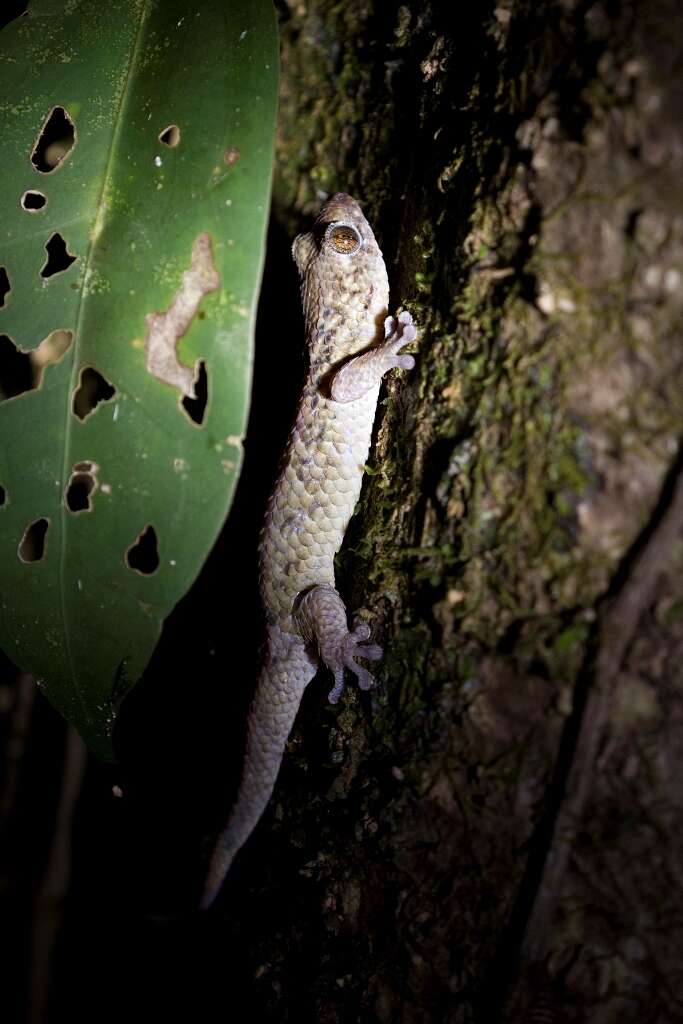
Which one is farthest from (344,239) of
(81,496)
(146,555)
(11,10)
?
(11,10)

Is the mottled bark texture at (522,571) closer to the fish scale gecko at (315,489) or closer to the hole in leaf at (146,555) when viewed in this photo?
the fish scale gecko at (315,489)

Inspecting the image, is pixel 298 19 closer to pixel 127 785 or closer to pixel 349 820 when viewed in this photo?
pixel 349 820

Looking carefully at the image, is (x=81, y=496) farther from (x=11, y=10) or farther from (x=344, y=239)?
(x=11, y=10)

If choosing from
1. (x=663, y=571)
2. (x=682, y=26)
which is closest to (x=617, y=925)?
(x=663, y=571)

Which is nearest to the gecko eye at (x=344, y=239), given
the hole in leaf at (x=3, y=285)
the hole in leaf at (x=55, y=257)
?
the hole in leaf at (x=55, y=257)

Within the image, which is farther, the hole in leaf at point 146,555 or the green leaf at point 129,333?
the hole in leaf at point 146,555

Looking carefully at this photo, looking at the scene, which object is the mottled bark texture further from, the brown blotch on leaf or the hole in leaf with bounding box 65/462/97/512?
the hole in leaf with bounding box 65/462/97/512
